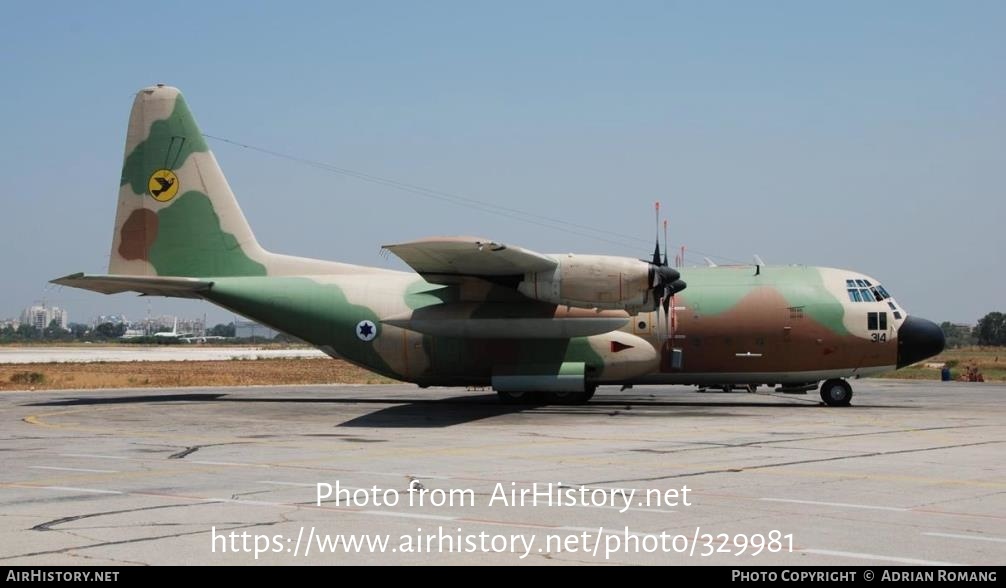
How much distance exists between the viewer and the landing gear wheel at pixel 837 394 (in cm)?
2939

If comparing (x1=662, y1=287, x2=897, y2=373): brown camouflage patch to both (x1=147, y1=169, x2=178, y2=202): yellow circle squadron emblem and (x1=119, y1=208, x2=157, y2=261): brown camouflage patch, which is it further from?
(x1=119, y1=208, x2=157, y2=261): brown camouflage patch

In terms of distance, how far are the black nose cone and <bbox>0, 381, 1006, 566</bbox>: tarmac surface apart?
2.43 metres

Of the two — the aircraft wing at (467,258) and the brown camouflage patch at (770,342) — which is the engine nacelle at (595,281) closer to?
the aircraft wing at (467,258)

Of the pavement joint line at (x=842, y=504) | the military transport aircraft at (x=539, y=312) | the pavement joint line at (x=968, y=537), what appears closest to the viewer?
the pavement joint line at (x=968, y=537)

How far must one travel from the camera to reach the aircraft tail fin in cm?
3125

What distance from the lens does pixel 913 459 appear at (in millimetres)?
16266

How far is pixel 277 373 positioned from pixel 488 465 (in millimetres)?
45525

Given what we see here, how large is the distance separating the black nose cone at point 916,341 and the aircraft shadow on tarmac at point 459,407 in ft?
5.21

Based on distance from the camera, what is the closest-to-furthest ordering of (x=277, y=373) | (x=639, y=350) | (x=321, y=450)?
(x=321, y=450) → (x=639, y=350) → (x=277, y=373)

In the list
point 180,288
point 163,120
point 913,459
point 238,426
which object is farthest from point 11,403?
point 913,459

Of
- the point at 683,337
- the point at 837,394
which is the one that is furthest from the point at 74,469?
the point at 837,394

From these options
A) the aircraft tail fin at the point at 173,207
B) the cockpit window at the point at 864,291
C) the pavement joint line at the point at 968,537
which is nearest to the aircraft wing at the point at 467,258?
the aircraft tail fin at the point at 173,207

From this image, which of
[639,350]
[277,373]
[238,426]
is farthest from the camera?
[277,373]
